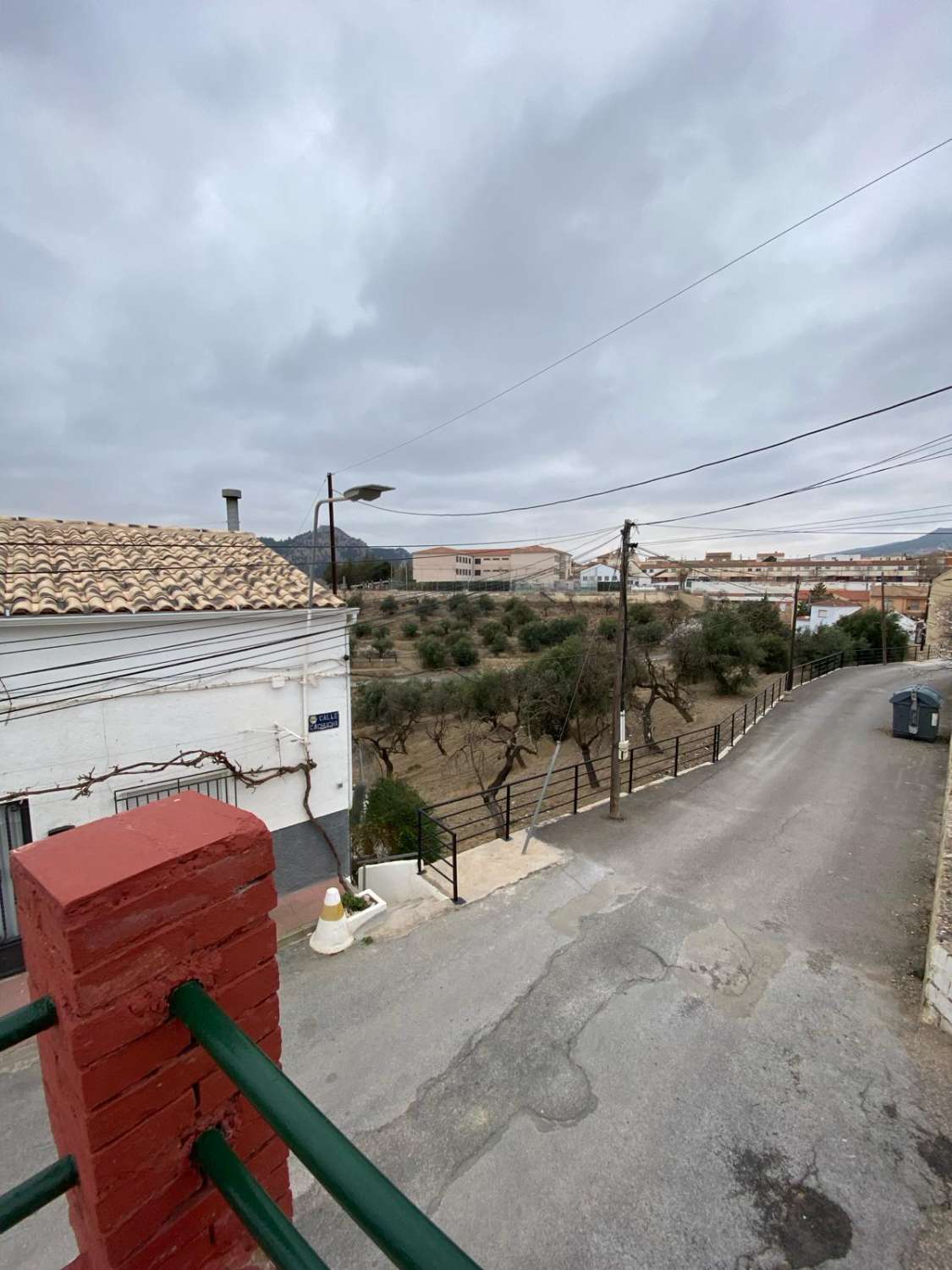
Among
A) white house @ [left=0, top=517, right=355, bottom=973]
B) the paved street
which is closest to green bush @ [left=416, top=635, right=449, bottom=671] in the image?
white house @ [left=0, top=517, right=355, bottom=973]

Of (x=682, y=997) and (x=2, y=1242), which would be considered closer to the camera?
(x=2, y=1242)

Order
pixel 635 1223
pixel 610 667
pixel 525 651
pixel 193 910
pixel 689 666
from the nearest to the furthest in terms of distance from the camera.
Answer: pixel 193 910
pixel 635 1223
pixel 610 667
pixel 689 666
pixel 525 651

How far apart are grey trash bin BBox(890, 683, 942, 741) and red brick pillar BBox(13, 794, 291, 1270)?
18.8 metres

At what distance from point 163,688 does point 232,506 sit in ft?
17.8

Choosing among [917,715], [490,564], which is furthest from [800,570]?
[917,715]

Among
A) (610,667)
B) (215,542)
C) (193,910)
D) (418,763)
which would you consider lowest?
(418,763)

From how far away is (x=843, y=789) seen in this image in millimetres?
11336

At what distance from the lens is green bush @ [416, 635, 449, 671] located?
35.3 m

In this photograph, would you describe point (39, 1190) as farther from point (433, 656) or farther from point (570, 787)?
point (433, 656)

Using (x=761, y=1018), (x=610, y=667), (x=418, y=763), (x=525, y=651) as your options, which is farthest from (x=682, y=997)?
(x=525, y=651)

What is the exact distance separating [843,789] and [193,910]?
13372 mm

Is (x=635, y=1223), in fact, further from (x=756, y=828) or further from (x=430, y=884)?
(x=756, y=828)

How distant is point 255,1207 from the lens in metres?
0.81

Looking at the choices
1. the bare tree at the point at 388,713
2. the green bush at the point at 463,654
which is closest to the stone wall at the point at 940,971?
the bare tree at the point at 388,713
